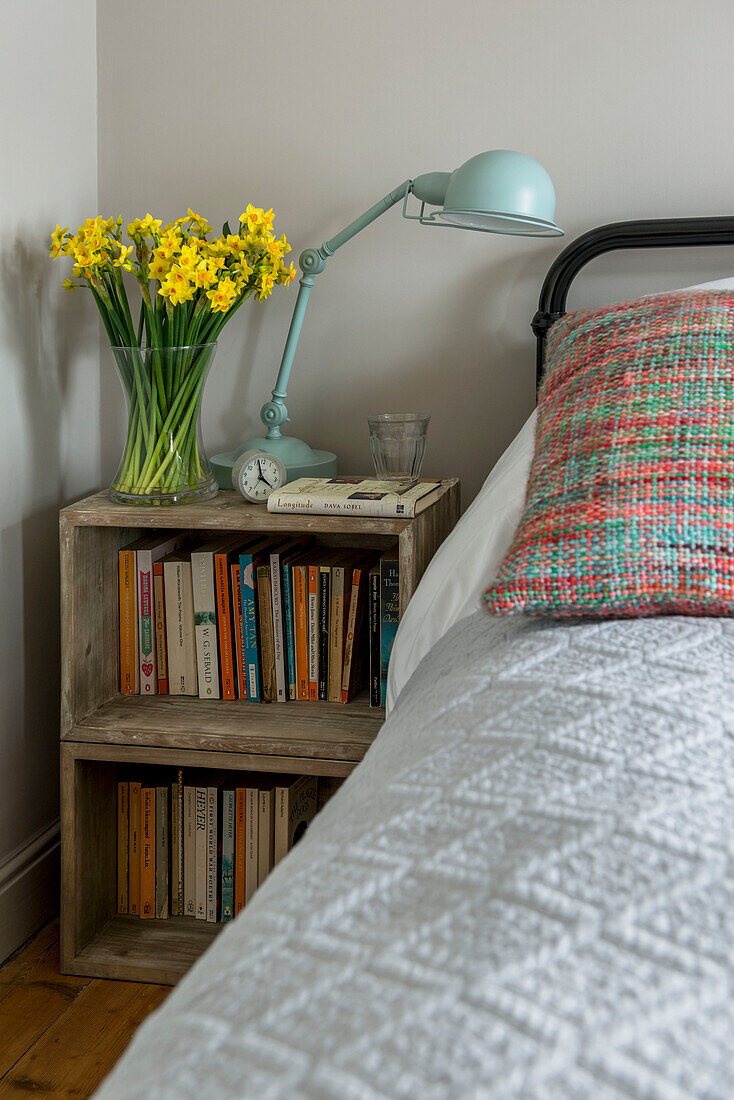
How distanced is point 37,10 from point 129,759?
1.16 metres

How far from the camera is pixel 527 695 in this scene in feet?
2.03

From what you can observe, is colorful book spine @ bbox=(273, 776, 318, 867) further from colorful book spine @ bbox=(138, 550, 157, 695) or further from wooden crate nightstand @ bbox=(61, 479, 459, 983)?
colorful book spine @ bbox=(138, 550, 157, 695)

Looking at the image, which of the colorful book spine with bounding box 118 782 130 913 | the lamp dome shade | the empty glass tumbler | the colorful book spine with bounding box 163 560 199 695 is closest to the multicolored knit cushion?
the lamp dome shade

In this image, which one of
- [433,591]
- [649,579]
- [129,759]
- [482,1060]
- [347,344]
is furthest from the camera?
[347,344]

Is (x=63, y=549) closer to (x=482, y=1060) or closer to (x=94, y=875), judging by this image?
(x=94, y=875)

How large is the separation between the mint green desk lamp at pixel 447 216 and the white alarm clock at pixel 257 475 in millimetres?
70

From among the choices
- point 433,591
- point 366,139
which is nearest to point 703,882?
point 433,591

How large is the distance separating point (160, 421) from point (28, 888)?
2.58 ft

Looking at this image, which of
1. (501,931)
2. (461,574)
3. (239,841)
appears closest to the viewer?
(501,931)

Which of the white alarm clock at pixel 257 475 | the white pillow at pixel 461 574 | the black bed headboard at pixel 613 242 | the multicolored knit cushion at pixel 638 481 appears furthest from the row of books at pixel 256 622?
the multicolored knit cushion at pixel 638 481

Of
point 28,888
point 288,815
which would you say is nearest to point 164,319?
point 288,815

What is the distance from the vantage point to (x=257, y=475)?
1.44 meters

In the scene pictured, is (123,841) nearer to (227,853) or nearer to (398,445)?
(227,853)

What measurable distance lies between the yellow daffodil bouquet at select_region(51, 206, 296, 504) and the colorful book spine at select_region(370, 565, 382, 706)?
0.30m
